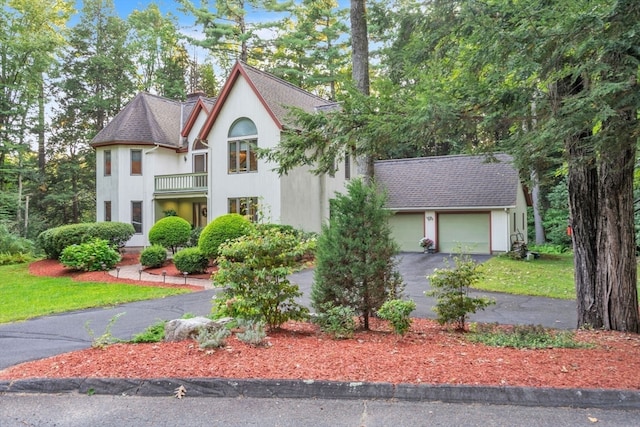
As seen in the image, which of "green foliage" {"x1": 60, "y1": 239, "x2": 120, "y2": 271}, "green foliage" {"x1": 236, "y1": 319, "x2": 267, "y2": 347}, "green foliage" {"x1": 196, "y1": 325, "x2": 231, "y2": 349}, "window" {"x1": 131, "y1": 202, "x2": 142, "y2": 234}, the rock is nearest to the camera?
"green foliage" {"x1": 196, "y1": 325, "x2": 231, "y2": 349}

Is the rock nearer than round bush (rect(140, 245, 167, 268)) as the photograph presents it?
Yes

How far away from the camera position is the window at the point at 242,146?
61.5 ft

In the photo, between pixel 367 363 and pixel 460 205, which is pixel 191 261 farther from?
pixel 460 205

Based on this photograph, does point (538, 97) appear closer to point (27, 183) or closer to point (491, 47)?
point (491, 47)

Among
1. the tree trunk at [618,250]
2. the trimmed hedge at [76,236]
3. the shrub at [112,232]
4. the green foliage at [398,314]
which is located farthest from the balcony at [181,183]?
the tree trunk at [618,250]

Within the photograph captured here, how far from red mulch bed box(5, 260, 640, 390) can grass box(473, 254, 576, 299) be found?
16.2ft

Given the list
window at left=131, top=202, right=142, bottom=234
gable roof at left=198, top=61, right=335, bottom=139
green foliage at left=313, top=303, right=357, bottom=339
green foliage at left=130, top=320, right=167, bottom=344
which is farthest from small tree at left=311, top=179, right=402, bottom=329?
window at left=131, top=202, right=142, bottom=234

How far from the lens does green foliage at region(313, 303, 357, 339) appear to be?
5.77 metres

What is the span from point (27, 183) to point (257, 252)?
28925mm

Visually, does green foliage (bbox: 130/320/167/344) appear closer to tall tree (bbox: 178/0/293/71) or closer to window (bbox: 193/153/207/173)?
window (bbox: 193/153/207/173)

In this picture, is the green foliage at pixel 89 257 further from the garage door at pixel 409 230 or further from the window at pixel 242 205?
the garage door at pixel 409 230

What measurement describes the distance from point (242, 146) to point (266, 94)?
8.18ft

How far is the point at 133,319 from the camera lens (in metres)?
8.21

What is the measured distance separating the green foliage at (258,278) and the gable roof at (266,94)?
1207 cm
